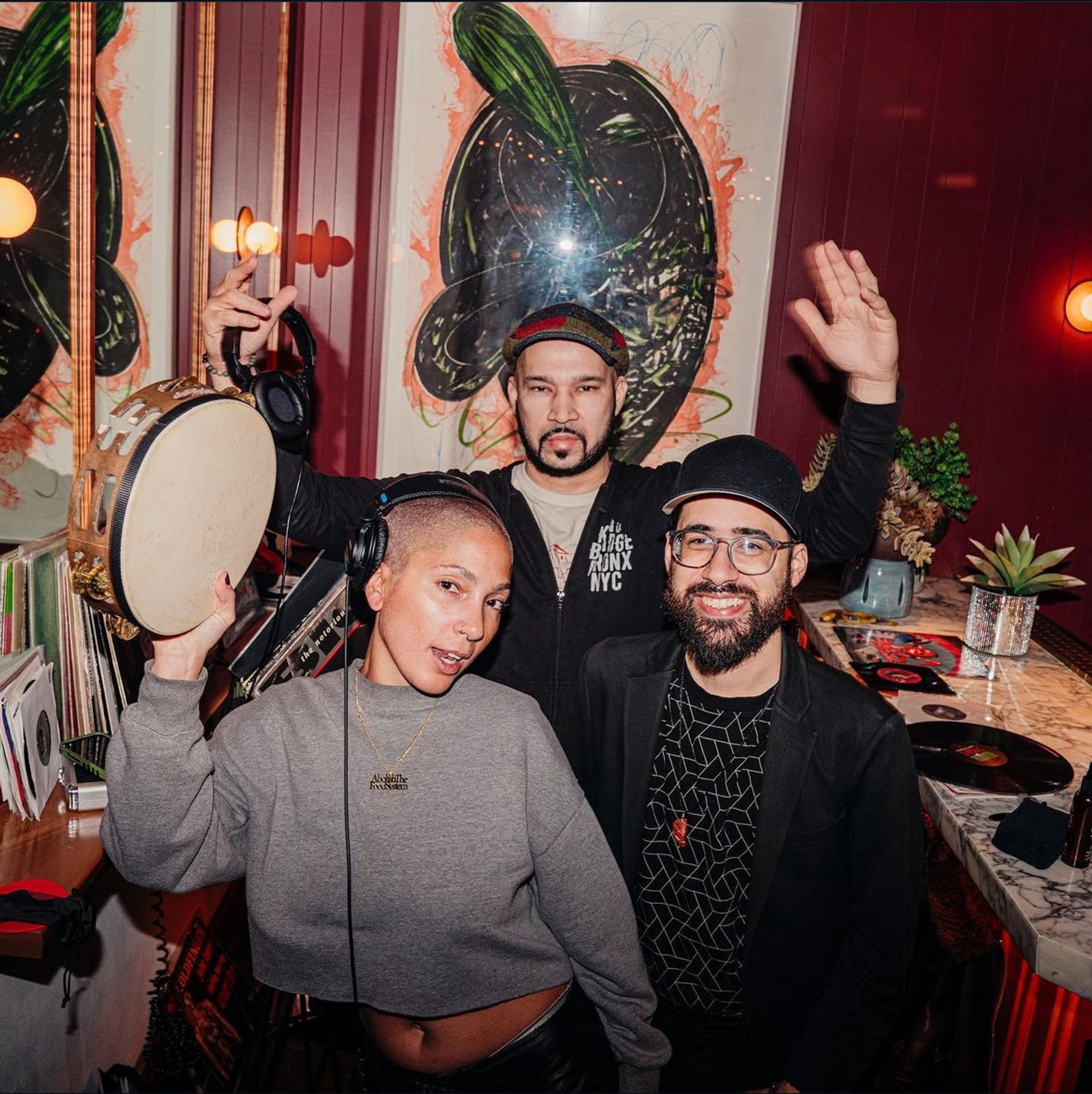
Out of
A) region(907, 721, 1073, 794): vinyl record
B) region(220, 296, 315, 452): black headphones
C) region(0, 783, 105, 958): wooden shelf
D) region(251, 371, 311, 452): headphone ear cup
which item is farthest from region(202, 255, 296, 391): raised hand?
region(907, 721, 1073, 794): vinyl record

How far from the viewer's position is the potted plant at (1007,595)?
117 inches

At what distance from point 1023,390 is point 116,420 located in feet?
12.6

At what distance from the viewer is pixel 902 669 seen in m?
2.91

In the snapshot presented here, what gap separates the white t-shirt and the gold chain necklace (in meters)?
0.99

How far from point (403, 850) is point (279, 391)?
95 centimetres

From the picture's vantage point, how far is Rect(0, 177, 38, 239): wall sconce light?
10.5ft

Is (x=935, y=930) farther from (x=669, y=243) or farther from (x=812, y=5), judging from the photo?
(x=812, y=5)

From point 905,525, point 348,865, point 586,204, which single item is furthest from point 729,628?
point 586,204

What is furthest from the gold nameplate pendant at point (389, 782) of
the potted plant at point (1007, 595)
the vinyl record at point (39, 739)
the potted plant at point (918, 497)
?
the potted plant at point (918, 497)

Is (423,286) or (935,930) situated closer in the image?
(935,930)

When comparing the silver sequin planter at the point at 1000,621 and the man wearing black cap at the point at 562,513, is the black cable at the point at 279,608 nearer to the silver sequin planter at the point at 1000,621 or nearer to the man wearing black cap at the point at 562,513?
the man wearing black cap at the point at 562,513

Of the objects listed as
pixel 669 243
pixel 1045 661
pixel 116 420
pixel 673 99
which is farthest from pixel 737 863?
pixel 673 99

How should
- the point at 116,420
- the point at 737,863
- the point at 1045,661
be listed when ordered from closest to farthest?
the point at 116,420 < the point at 737,863 < the point at 1045,661

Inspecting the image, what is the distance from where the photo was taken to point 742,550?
5.66 ft
